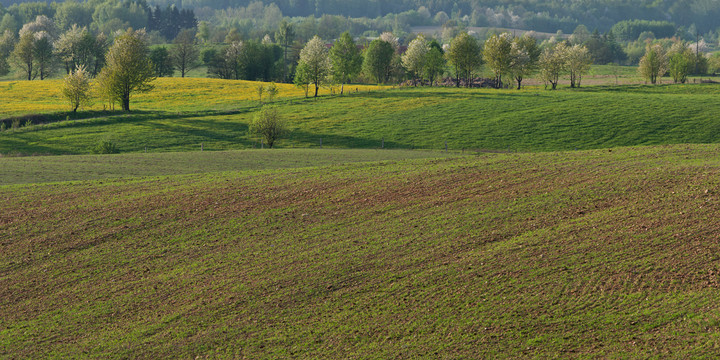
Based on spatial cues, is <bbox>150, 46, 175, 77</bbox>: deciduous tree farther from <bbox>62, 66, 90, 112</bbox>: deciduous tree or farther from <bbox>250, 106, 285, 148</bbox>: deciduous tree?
<bbox>250, 106, 285, 148</bbox>: deciduous tree

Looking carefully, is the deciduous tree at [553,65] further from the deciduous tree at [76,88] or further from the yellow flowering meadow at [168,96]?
the deciduous tree at [76,88]

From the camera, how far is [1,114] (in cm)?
9462

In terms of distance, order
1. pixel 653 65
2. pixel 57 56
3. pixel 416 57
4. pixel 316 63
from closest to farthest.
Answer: pixel 316 63 → pixel 416 57 → pixel 653 65 → pixel 57 56

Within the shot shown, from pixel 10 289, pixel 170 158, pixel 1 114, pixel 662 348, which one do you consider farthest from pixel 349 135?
pixel 662 348

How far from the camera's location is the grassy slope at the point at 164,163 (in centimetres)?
4800

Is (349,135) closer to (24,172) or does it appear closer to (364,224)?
(24,172)

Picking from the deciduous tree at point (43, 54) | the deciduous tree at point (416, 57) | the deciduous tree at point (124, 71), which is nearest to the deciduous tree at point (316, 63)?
the deciduous tree at point (124, 71)

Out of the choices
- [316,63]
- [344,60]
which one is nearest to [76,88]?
[316,63]

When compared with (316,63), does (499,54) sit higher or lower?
higher

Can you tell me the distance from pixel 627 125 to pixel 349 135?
32792mm

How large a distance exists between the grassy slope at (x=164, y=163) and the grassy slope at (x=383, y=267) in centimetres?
1051

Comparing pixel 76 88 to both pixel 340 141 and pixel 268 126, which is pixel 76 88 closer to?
pixel 268 126

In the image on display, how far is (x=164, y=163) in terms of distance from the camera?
182 ft

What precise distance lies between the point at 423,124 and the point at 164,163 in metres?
39.5
